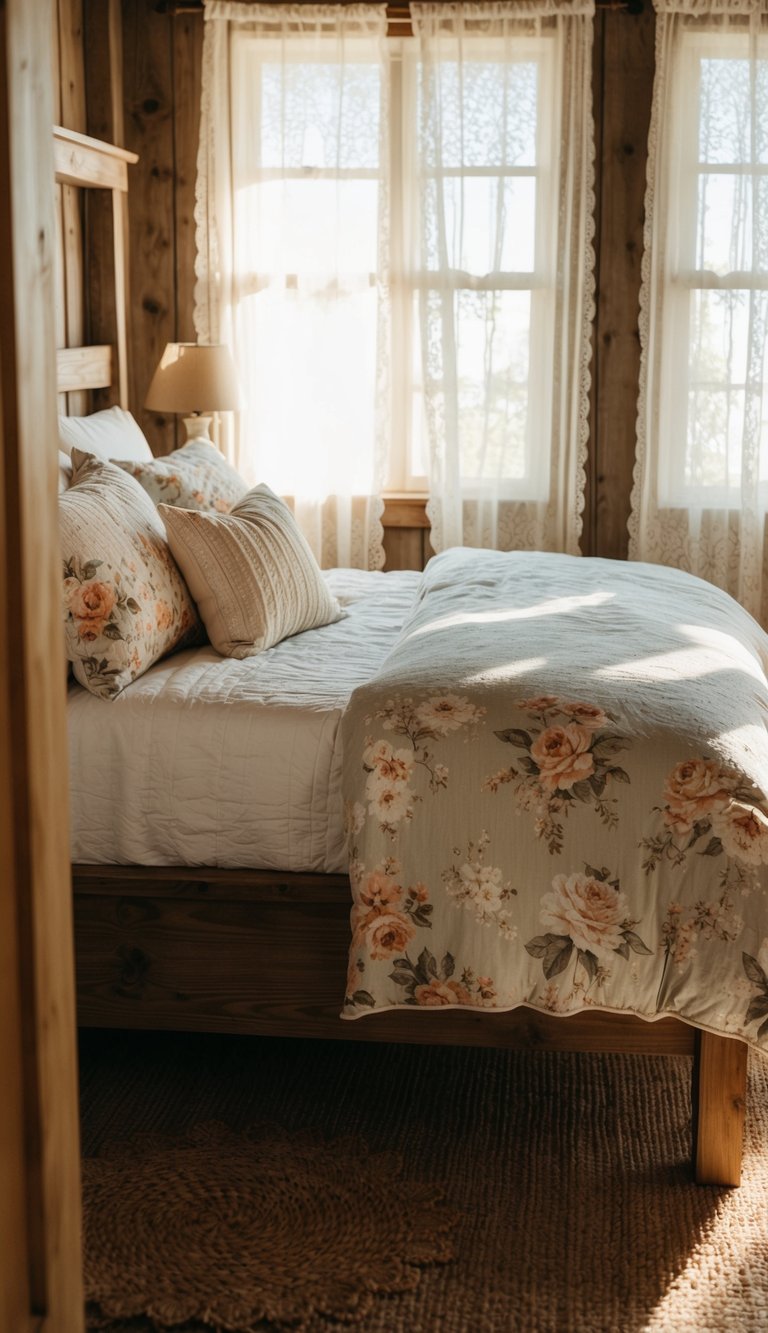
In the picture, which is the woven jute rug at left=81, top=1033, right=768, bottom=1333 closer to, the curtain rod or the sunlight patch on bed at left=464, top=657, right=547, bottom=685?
the sunlight patch on bed at left=464, top=657, right=547, bottom=685

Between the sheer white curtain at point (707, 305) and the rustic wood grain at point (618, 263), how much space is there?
9 centimetres

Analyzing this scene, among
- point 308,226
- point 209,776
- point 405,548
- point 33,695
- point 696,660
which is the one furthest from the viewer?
point 405,548

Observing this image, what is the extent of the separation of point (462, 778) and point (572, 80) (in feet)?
10.0

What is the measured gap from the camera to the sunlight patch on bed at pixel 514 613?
8.75 feet

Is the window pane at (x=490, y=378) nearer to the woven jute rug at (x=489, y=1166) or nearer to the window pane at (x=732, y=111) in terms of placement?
the window pane at (x=732, y=111)

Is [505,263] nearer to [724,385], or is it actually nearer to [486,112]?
[486,112]

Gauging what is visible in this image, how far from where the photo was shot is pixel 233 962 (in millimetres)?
2311

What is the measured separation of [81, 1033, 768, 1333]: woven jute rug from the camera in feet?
6.08

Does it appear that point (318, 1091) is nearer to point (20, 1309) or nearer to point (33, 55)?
point (20, 1309)

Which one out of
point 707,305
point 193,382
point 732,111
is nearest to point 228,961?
point 193,382

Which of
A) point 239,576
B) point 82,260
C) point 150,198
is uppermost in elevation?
point 150,198

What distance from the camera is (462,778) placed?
2.09 m

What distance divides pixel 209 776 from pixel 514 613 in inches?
31.0

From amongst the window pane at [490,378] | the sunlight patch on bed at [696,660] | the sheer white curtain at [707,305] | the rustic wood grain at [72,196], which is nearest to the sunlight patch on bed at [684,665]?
the sunlight patch on bed at [696,660]
